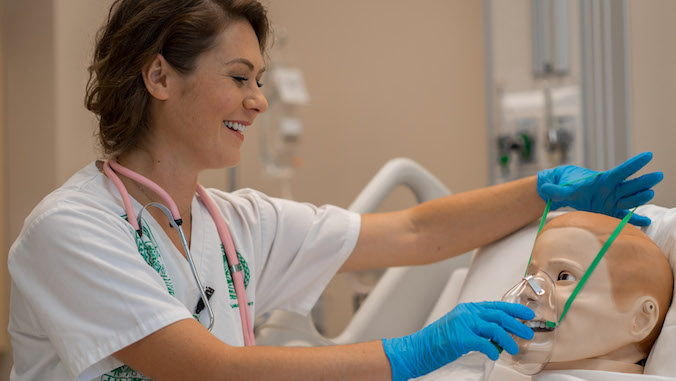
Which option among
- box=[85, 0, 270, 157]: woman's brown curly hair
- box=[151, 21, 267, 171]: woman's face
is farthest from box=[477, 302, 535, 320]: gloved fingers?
box=[85, 0, 270, 157]: woman's brown curly hair

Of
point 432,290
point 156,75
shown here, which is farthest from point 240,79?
point 432,290

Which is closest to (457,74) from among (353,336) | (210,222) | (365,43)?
(365,43)

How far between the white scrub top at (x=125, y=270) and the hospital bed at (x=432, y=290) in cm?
20

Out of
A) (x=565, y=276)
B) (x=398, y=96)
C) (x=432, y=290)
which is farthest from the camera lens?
(x=398, y=96)

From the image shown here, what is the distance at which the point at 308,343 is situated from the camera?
2.00 metres

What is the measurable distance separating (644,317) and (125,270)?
38.4 inches

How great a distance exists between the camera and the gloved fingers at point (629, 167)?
4.89 ft

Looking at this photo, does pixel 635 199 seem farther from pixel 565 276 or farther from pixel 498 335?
pixel 498 335

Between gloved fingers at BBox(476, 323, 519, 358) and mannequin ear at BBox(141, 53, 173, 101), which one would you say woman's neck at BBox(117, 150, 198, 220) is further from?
gloved fingers at BBox(476, 323, 519, 358)

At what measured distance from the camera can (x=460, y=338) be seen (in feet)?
4.00

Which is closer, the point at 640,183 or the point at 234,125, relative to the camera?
the point at 640,183

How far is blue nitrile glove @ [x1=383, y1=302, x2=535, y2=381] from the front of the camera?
1214mm

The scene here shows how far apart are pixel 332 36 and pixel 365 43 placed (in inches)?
7.5

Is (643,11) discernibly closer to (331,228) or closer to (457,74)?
(331,228)
